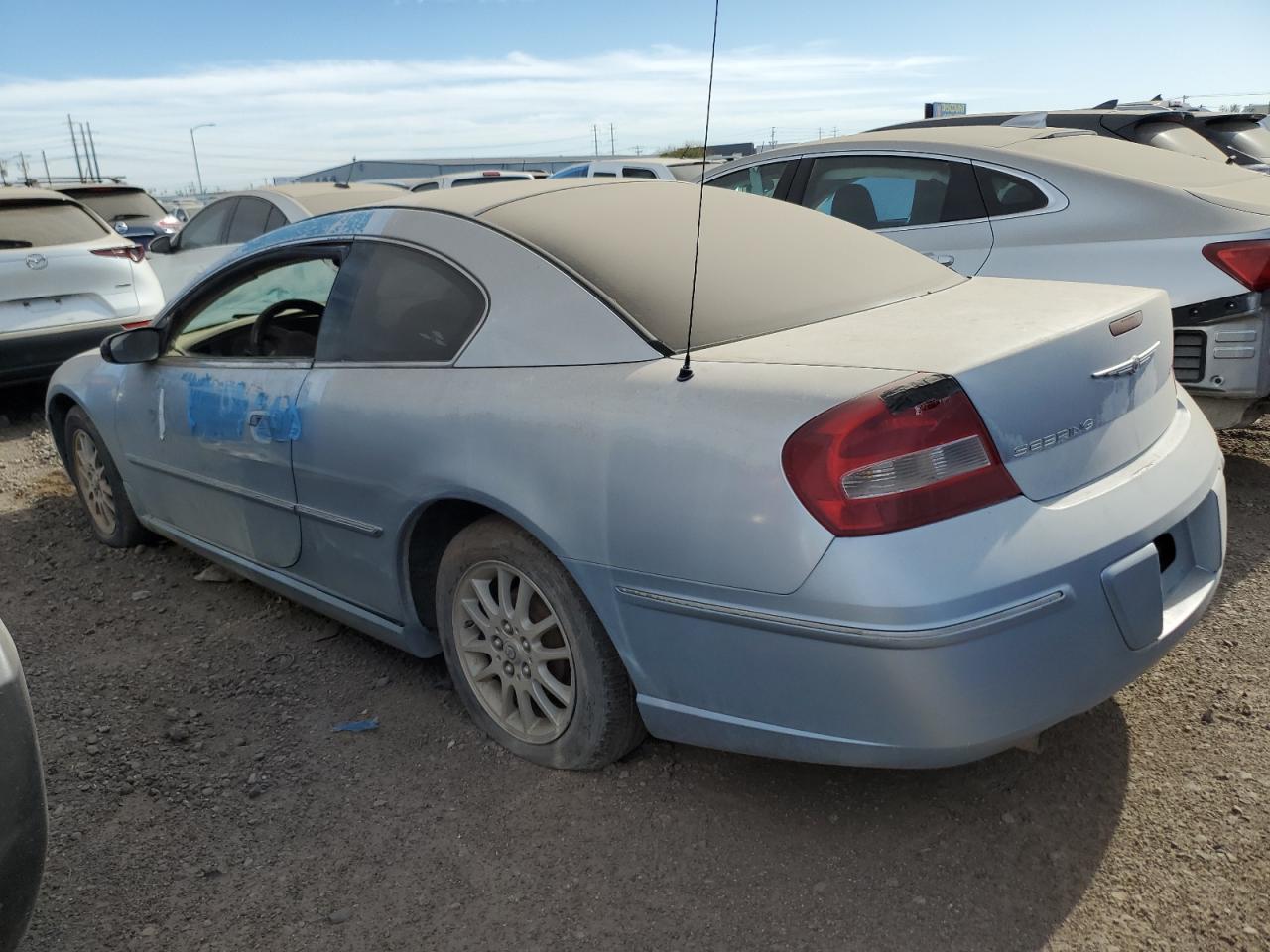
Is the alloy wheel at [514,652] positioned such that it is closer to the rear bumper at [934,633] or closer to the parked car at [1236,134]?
the rear bumper at [934,633]

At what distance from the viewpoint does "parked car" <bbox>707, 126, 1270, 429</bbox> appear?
4230mm

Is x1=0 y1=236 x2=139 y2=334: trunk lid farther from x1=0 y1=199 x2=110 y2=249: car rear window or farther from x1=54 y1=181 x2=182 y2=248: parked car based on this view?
x1=54 y1=181 x2=182 y2=248: parked car

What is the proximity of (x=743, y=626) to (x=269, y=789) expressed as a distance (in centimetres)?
145

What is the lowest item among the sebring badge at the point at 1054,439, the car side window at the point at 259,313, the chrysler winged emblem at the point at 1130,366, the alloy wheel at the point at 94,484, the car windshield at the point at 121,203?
the alloy wheel at the point at 94,484

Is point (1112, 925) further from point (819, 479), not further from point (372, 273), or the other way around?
point (372, 273)

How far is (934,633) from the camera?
2021 millimetres

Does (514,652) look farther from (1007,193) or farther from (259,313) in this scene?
(1007,193)

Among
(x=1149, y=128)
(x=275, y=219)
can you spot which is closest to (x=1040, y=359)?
(x=1149, y=128)

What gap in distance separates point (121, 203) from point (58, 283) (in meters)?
6.16

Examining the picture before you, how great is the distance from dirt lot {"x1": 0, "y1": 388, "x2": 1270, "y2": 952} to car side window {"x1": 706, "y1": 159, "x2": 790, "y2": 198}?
11.2ft

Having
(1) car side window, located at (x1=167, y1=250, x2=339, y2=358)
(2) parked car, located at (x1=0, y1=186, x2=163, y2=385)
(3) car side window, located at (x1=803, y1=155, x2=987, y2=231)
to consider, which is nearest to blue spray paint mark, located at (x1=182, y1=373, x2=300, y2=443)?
(1) car side window, located at (x1=167, y1=250, x2=339, y2=358)

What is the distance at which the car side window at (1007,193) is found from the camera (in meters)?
4.86

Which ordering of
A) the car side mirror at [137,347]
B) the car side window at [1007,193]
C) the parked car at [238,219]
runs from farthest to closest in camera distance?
the parked car at [238,219], the car side window at [1007,193], the car side mirror at [137,347]

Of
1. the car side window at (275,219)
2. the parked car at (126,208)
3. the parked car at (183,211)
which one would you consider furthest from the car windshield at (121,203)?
the car side window at (275,219)
